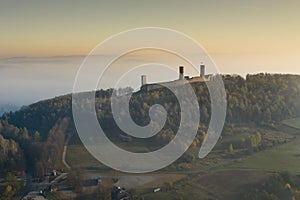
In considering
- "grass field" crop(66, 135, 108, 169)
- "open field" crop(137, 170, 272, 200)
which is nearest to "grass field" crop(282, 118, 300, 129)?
"open field" crop(137, 170, 272, 200)

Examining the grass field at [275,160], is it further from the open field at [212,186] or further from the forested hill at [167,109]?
the forested hill at [167,109]

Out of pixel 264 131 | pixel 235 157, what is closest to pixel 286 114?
pixel 264 131

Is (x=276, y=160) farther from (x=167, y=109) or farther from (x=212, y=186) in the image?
(x=167, y=109)

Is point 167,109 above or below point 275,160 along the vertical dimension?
above

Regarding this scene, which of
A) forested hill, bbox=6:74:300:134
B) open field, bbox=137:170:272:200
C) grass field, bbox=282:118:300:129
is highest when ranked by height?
forested hill, bbox=6:74:300:134

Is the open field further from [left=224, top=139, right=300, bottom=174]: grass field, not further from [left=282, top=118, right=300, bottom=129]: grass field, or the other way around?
[left=282, top=118, right=300, bottom=129]: grass field

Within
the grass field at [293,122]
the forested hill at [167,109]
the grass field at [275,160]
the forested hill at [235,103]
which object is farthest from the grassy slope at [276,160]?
the forested hill at [235,103]

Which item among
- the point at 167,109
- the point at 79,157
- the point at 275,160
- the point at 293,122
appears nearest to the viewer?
the point at 275,160

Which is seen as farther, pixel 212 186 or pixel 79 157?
pixel 79 157

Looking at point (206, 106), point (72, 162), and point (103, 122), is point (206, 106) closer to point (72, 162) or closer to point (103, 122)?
point (103, 122)

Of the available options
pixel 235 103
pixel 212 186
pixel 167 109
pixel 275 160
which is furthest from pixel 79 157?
pixel 235 103
